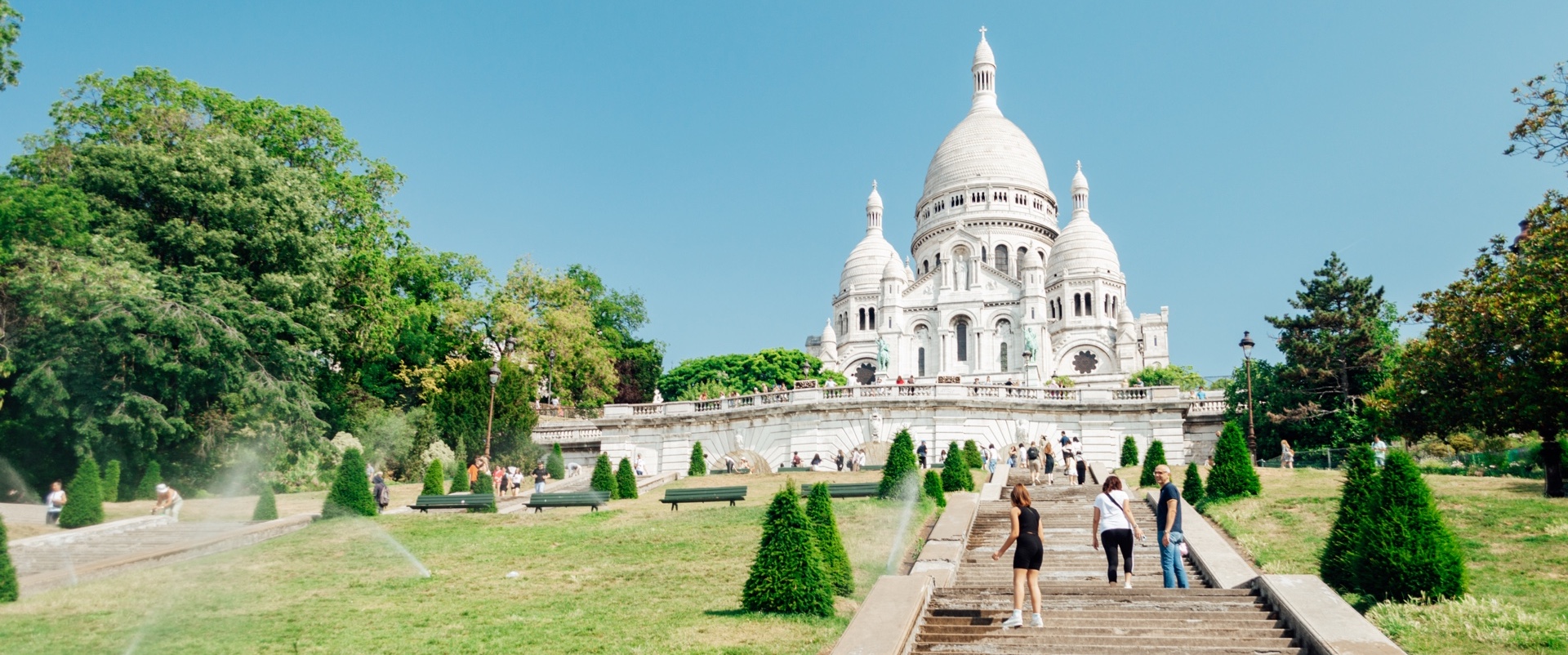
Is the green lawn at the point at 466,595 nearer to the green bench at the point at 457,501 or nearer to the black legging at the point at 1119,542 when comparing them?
the green bench at the point at 457,501

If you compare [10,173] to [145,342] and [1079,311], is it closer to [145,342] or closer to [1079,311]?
[145,342]

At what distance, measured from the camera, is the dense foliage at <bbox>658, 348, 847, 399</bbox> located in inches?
2655

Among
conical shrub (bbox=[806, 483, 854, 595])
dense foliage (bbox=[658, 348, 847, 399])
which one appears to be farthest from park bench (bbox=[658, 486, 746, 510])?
dense foliage (bbox=[658, 348, 847, 399])

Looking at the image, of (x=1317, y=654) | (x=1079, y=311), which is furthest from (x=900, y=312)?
(x=1317, y=654)

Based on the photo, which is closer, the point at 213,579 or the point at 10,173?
the point at 213,579

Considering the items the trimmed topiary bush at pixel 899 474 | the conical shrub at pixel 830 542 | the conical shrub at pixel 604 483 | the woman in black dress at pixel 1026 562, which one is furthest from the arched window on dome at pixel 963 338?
the woman in black dress at pixel 1026 562

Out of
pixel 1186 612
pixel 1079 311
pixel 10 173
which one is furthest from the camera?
pixel 1079 311

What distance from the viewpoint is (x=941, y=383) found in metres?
36.1

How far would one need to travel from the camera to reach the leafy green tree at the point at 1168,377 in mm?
68500

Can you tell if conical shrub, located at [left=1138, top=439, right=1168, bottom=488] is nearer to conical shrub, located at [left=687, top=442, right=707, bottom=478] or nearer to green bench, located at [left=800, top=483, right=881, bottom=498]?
green bench, located at [left=800, top=483, right=881, bottom=498]

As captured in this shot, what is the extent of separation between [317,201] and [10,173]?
7617mm

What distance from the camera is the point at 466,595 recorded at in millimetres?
13047

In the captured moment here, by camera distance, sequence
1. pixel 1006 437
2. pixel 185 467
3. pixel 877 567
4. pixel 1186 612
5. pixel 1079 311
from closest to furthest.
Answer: pixel 1186 612 < pixel 877 567 < pixel 185 467 < pixel 1006 437 < pixel 1079 311

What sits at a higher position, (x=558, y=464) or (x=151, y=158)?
(x=151, y=158)
